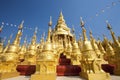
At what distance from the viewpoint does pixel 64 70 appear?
16.5 feet

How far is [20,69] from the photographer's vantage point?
554 cm

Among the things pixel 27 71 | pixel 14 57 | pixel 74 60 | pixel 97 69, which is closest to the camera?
pixel 97 69

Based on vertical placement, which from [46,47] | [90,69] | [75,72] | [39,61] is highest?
[46,47]

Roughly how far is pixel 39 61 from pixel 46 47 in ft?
2.60

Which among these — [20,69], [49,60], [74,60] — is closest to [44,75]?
[49,60]

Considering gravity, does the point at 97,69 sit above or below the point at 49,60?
below

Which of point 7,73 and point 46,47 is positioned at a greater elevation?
point 46,47

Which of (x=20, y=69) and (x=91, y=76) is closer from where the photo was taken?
(x=91, y=76)

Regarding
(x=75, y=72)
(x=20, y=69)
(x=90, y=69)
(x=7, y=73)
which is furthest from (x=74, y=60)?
(x=7, y=73)

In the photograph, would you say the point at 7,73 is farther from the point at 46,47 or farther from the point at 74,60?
the point at 74,60

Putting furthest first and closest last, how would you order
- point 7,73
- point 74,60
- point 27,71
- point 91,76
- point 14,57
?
point 74,60 < point 27,71 < point 14,57 < point 7,73 < point 91,76

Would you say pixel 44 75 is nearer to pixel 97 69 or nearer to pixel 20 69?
pixel 97 69

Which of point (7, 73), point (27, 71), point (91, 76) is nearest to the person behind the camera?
point (91, 76)

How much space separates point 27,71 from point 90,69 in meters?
3.53
